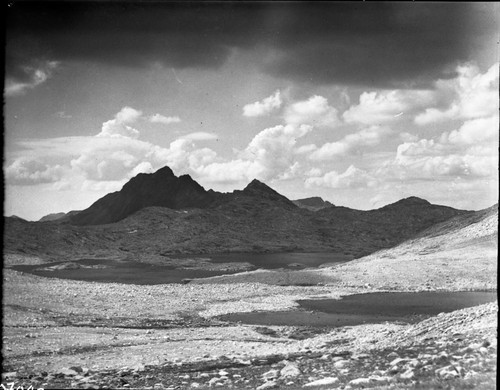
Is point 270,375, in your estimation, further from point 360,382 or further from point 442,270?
point 442,270

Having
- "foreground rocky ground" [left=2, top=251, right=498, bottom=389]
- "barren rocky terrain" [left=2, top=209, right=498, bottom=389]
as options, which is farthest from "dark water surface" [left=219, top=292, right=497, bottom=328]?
"foreground rocky ground" [left=2, top=251, right=498, bottom=389]

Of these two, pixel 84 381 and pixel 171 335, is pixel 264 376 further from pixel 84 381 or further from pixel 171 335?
pixel 171 335

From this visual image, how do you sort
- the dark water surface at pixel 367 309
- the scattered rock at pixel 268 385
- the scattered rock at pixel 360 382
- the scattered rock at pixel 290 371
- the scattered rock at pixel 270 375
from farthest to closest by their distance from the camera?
the dark water surface at pixel 367 309, the scattered rock at pixel 270 375, the scattered rock at pixel 290 371, the scattered rock at pixel 268 385, the scattered rock at pixel 360 382

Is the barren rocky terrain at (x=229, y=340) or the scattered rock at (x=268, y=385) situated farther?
the scattered rock at (x=268, y=385)

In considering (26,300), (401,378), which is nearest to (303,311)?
(26,300)

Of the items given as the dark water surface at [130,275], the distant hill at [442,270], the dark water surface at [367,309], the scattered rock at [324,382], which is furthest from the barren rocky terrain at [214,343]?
the dark water surface at [130,275]

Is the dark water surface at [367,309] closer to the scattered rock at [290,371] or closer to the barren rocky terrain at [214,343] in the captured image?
the barren rocky terrain at [214,343]

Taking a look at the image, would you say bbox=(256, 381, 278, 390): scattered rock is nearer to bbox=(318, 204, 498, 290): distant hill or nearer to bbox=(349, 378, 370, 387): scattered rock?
bbox=(349, 378, 370, 387): scattered rock

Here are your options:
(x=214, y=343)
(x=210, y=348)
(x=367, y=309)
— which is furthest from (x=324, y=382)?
(x=367, y=309)
